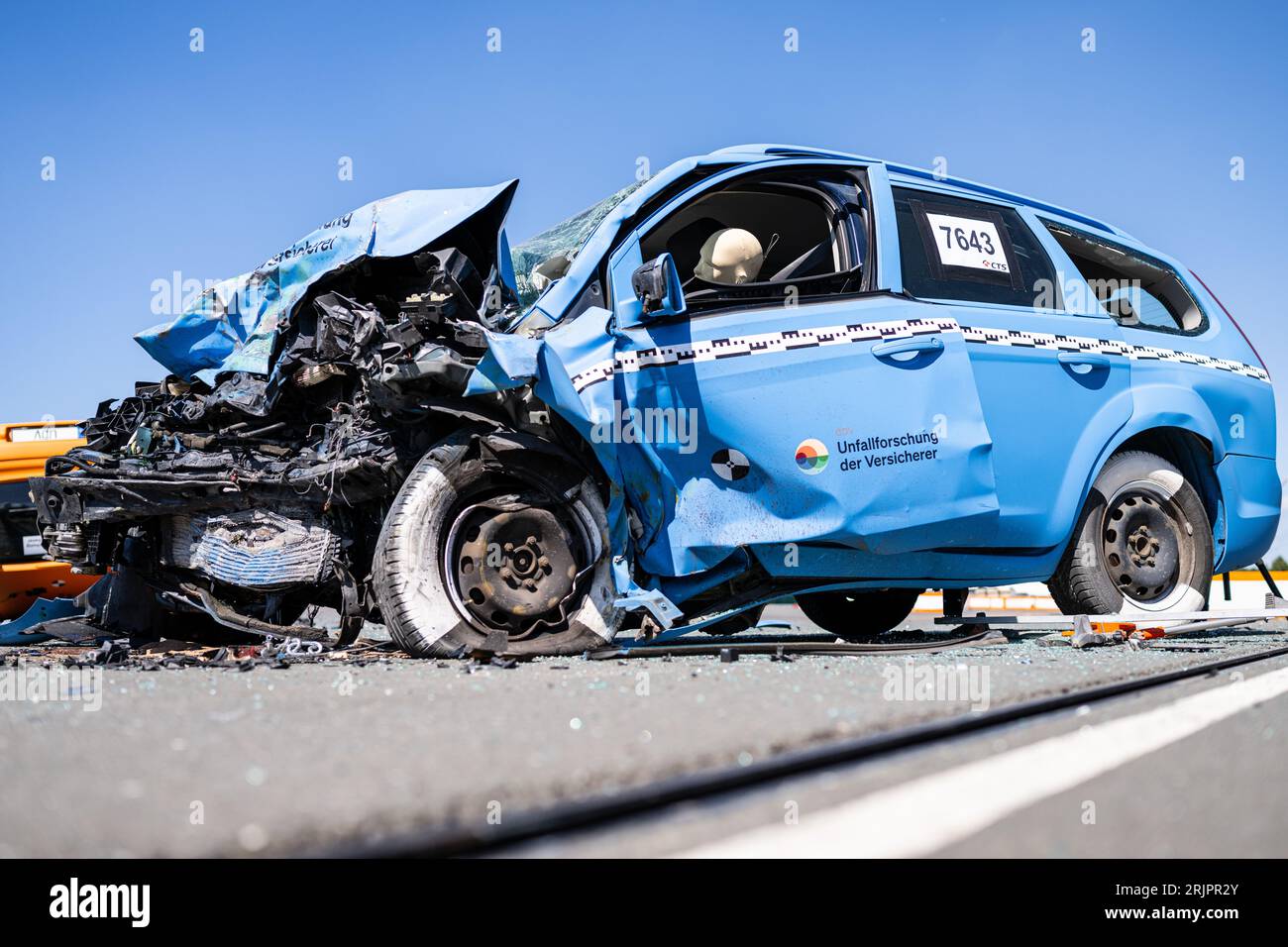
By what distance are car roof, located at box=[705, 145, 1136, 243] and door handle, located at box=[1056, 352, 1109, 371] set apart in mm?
→ 1011

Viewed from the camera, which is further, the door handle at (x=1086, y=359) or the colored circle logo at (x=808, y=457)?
the door handle at (x=1086, y=359)

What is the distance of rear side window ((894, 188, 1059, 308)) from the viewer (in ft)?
14.9

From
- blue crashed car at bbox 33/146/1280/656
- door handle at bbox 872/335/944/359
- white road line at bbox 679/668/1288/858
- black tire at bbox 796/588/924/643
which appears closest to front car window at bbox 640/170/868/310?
blue crashed car at bbox 33/146/1280/656

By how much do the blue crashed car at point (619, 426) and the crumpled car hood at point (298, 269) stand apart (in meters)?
0.02

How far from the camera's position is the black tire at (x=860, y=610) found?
234 inches

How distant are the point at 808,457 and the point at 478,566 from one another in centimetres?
144

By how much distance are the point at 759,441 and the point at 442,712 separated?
80.9 inches

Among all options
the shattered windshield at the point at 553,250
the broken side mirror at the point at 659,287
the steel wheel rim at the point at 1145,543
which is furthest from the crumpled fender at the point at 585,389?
the steel wheel rim at the point at 1145,543

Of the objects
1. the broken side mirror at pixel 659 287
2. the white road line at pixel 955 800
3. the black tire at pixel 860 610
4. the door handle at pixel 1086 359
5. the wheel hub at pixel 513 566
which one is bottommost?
the black tire at pixel 860 610

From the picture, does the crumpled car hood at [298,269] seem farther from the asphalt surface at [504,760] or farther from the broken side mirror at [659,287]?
the asphalt surface at [504,760]

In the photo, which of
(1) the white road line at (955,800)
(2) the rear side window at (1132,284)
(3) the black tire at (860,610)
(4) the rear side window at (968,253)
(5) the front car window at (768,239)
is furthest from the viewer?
(3) the black tire at (860,610)

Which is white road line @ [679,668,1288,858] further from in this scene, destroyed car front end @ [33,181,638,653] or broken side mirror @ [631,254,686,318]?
broken side mirror @ [631,254,686,318]
